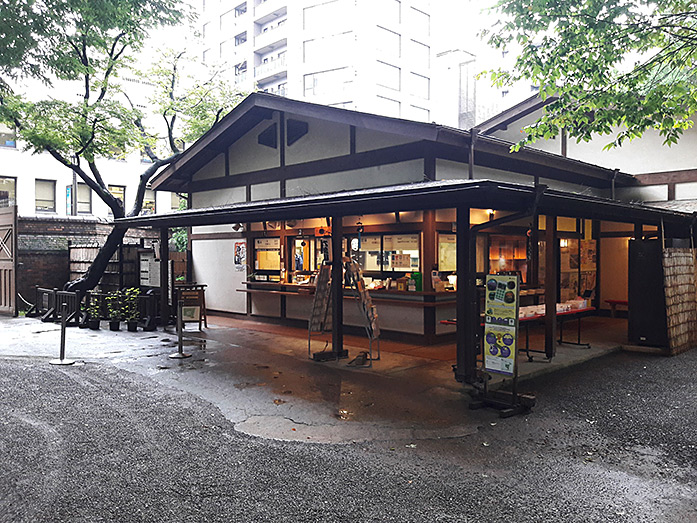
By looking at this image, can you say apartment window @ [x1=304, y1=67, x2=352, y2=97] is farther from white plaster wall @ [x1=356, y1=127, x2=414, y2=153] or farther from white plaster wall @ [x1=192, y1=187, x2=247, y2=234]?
white plaster wall @ [x1=356, y1=127, x2=414, y2=153]

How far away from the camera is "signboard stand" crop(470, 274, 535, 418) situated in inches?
262

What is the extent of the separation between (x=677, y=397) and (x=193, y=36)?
16.6 meters

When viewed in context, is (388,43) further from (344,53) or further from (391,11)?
(344,53)

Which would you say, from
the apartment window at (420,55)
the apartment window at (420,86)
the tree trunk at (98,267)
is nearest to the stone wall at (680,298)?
the tree trunk at (98,267)

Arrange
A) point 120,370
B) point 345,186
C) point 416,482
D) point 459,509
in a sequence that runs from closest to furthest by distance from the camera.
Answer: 1. point 459,509
2. point 416,482
3. point 120,370
4. point 345,186

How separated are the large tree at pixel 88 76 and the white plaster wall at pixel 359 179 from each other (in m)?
4.45

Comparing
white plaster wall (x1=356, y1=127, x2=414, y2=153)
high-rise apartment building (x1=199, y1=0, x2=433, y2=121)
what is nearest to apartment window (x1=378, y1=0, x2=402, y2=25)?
high-rise apartment building (x1=199, y1=0, x2=433, y2=121)

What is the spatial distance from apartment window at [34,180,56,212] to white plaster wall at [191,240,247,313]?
44.1 feet

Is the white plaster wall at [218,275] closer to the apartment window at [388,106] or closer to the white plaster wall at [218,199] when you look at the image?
the white plaster wall at [218,199]

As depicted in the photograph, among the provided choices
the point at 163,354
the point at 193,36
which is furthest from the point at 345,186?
the point at 193,36

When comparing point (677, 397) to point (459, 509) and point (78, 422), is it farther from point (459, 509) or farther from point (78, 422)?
point (78, 422)

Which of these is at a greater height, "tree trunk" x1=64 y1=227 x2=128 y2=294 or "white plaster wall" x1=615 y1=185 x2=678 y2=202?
"white plaster wall" x1=615 y1=185 x2=678 y2=202

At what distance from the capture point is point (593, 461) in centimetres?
524

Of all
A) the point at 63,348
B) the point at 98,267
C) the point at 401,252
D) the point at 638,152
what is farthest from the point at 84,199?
the point at 638,152
